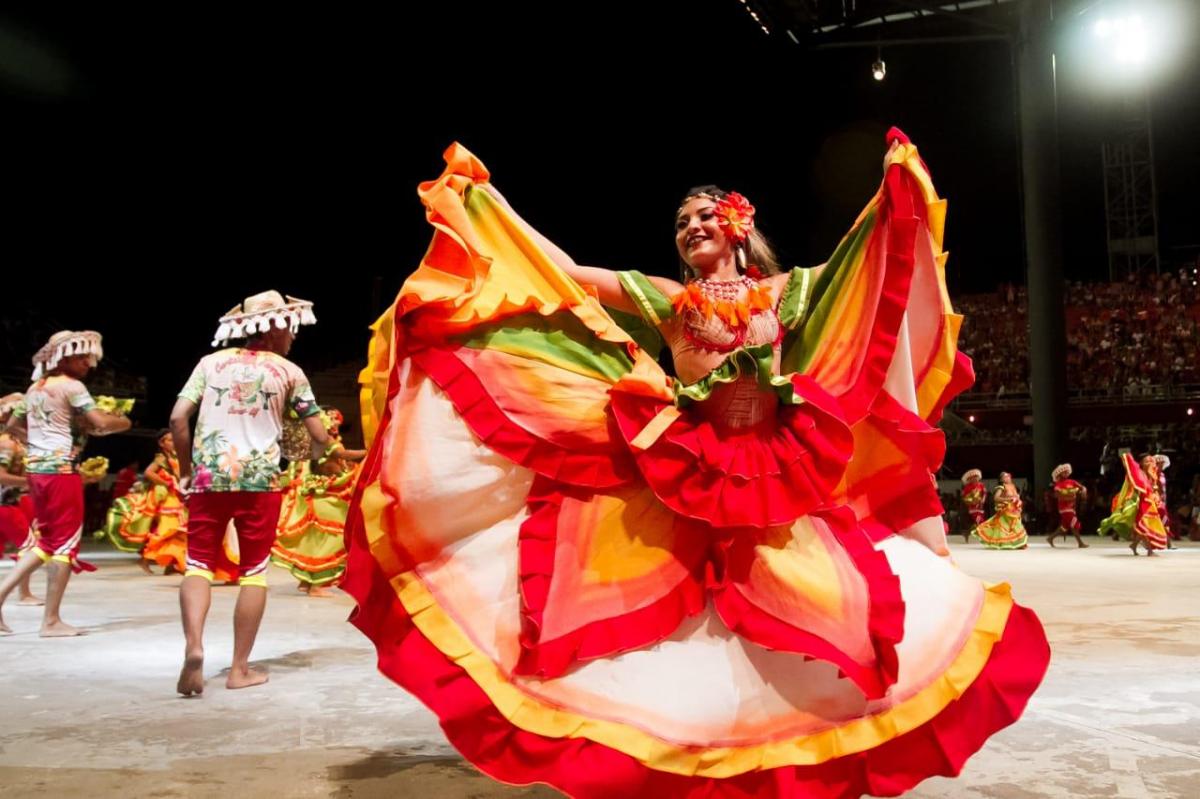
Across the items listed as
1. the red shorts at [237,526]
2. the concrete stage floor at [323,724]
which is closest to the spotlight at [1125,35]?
the concrete stage floor at [323,724]

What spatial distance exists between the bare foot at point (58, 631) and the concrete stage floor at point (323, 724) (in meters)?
0.10

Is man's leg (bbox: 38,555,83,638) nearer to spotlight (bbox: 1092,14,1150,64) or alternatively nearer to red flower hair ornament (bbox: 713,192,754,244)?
red flower hair ornament (bbox: 713,192,754,244)

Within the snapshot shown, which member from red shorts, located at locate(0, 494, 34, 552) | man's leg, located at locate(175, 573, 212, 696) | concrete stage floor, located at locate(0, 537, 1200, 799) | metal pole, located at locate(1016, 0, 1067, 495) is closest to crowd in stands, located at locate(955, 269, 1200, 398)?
metal pole, located at locate(1016, 0, 1067, 495)

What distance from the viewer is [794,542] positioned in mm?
2365

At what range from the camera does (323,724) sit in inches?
132

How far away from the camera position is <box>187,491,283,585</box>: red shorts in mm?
3979

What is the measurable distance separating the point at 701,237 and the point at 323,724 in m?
2.09

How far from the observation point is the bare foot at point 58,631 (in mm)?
5410

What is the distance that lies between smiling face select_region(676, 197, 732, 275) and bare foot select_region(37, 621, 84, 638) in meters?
4.41

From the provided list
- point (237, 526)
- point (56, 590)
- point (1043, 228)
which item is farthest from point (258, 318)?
point (1043, 228)

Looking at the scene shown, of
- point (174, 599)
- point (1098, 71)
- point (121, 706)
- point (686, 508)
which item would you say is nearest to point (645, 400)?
point (686, 508)

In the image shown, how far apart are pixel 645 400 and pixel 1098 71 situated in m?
24.4

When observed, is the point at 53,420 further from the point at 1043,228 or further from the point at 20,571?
the point at 1043,228

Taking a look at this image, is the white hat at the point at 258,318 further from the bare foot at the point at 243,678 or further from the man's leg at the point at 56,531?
the man's leg at the point at 56,531
